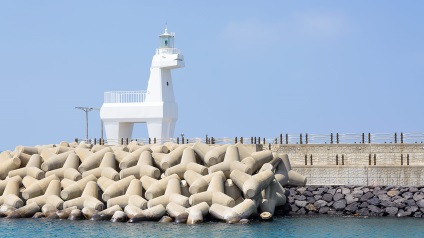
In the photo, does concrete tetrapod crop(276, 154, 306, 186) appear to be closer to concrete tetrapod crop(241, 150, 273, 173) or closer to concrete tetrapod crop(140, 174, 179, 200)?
concrete tetrapod crop(241, 150, 273, 173)

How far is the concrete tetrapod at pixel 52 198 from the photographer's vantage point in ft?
85.9

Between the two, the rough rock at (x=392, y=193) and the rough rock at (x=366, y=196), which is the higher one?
the rough rock at (x=392, y=193)

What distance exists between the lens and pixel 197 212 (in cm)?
2384

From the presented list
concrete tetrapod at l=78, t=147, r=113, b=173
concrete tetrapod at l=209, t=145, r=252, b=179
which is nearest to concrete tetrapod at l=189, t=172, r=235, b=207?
concrete tetrapod at l=209, t=145, r=252, b=179

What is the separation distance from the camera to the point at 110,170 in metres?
27.3

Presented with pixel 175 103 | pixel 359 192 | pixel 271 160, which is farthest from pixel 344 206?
pixel 175 103

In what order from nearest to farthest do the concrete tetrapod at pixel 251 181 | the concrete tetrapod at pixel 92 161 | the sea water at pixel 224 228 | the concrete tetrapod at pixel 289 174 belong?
the sea water at pixel 224 228, the concrete tetrapod at pixel 251 181, the concrete tetrapod at pixel 92 161, the concrete tetrapod at pixel 289 174

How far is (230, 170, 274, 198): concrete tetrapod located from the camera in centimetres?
2462

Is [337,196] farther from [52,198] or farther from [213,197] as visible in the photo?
[52,198]

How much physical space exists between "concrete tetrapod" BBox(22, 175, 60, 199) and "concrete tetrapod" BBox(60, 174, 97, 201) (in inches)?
39.9

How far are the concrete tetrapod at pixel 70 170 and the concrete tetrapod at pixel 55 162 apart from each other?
13.0 inches

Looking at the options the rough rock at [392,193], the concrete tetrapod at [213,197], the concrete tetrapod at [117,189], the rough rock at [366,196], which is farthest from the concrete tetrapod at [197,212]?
the rough rock at [392,193]

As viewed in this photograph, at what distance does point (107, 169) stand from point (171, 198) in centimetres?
356

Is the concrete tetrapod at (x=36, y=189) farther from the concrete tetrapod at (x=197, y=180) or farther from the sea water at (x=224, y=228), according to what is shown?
the concrete tetrapod at (x=197, y=180)
